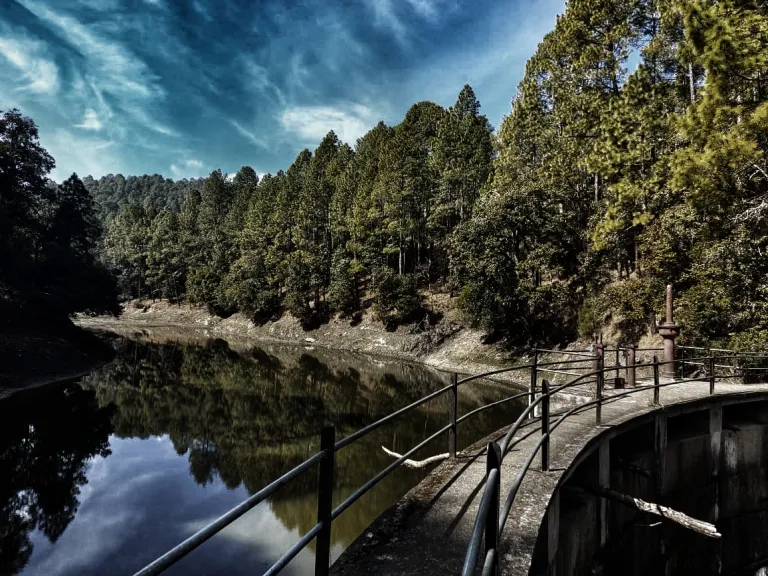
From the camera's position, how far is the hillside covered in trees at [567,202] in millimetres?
11859

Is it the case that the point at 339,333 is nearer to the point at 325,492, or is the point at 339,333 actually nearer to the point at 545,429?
the point at 545,429

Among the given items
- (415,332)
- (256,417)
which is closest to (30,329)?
(256,417)

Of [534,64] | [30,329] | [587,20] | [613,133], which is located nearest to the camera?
[613,133]

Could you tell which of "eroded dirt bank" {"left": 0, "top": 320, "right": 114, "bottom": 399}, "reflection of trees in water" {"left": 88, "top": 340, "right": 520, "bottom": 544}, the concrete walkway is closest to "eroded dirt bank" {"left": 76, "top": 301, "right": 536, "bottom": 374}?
"reflection of trees in water" {"left": 88, "top": 340, "right": 520, "bottom": 544}

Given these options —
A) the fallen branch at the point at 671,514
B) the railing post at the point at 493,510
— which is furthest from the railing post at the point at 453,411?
the railing post at the point at 493,510

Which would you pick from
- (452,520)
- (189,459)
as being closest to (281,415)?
(189,459)

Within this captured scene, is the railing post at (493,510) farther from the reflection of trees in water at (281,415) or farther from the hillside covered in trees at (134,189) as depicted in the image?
the hillside covered in trees at (134,189)

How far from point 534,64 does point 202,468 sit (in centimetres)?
2820

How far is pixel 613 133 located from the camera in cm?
1838

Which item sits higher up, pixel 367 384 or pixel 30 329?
pixel 30 329

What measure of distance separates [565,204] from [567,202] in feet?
0.53

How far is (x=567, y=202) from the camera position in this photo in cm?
2497

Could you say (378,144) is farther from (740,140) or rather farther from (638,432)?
(638,432)

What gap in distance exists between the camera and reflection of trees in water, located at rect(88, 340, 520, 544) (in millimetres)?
11477
